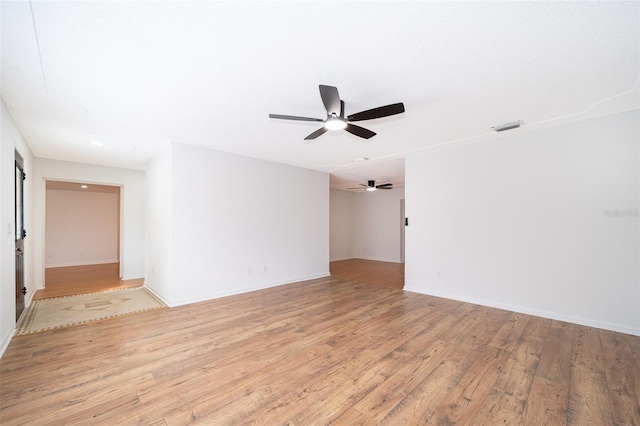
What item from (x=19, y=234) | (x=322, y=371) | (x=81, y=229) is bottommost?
(x=322, y=371)

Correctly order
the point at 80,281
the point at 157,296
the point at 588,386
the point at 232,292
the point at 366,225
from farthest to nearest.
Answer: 1. the point at 366,225
2. the point at 80,281
3. the point at 232,292
4. the point at 157,296
5. the point at 588,386

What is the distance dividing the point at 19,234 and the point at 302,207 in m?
4.48

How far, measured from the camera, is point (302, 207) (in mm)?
5957

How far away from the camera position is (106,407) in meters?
1.82

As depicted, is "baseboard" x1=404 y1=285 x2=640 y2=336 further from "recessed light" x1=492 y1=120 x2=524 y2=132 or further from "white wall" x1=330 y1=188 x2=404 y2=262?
"white wall" x1=330 y1=188 x2=404 y2=262

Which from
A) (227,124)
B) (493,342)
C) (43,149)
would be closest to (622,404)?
(493,342)

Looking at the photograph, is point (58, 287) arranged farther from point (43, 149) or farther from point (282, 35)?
point (282, 35)

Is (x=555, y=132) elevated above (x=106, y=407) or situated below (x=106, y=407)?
above

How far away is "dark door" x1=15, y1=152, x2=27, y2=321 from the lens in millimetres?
3385

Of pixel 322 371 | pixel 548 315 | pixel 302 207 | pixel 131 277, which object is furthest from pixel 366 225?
pixel 322 371

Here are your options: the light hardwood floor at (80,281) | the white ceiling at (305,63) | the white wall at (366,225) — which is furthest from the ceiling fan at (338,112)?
the white wall at (366,225)

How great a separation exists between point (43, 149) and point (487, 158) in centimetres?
745

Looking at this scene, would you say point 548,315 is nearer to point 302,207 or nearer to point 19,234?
point 302,207

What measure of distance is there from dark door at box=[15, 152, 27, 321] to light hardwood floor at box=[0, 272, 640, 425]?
96 centimetres
